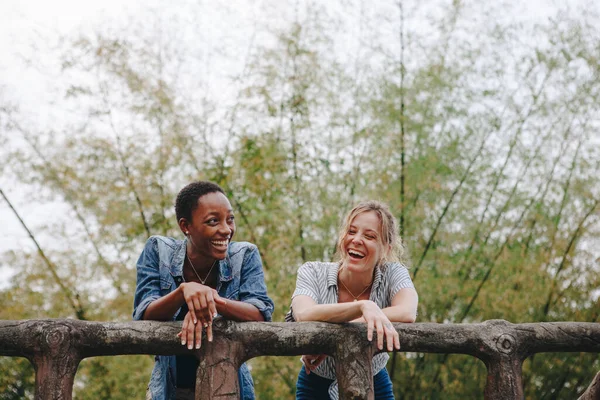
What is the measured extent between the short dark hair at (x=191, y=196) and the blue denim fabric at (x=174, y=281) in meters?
0.12

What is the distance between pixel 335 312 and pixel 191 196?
2.14ft

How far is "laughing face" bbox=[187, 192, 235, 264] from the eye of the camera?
2270mm

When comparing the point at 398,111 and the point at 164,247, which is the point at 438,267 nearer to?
the point at 398,111

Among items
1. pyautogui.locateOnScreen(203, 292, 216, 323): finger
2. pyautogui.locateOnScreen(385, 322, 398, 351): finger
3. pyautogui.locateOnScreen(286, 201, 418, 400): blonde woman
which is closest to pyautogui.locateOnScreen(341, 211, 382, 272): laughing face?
pyautogui.locateOnScreen(286, 201, 418, 400): blonde woman

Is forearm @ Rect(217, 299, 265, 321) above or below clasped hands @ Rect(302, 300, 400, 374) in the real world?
above

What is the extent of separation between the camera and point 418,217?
5375mm

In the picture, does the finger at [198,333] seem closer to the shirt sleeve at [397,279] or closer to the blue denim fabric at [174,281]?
the blue denim fabric at [174,281]

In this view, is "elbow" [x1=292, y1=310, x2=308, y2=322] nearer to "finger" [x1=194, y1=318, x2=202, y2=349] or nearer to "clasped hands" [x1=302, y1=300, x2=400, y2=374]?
"clasped hands" [x1=302, y1=300, x2=400, y2=374]

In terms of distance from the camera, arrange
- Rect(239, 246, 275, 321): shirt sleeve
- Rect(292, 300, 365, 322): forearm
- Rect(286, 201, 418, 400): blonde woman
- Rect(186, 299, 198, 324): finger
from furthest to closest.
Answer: Rect(286, 201, 418, 400): blonde woman, Rect(239, 246, 275, 321): shirt sleeve, Rect(292, 300, 365, 322): forearm, Rect(186, 299, 198, 324): finger

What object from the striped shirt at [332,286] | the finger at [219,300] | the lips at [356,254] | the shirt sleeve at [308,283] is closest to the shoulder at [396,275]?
the striped shirt at [332,286]

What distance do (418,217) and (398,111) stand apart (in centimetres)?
87

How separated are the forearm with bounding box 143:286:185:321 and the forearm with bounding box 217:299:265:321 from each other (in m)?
0.13

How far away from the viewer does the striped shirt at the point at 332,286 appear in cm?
239

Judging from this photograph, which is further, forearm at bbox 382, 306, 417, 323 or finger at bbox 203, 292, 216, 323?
forearm at bbox 382, 306, 417, 323
